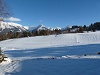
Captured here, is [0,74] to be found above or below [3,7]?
below

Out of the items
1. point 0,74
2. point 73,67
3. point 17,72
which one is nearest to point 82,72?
point 73,67

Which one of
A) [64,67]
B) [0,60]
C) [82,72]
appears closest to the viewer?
[82,72]

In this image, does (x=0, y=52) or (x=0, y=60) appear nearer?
(x=0, y=60)

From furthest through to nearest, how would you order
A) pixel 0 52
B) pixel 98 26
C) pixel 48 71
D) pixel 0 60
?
1. pixel 98 26
2. pixel 0 52
3. pixel 0 60
4. pixel 48 71

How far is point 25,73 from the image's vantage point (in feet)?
32.2

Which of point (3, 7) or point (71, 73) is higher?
point (3, 7)

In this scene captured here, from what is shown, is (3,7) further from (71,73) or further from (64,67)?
(71,73)

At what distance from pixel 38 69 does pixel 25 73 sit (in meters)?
0.83

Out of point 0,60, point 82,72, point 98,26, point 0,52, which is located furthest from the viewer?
point 98,26

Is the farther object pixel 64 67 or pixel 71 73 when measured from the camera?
pixel 64 67

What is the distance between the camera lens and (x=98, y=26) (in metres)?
148

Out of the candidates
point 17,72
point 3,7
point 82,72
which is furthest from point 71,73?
point 3,7

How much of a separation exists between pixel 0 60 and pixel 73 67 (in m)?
5.70

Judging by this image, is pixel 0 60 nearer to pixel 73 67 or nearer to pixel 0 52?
pixel 0 52
